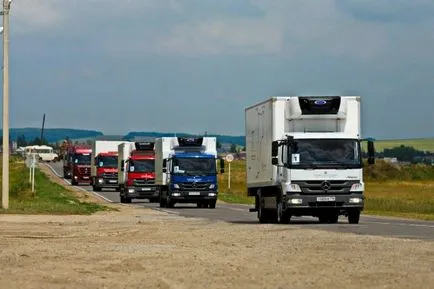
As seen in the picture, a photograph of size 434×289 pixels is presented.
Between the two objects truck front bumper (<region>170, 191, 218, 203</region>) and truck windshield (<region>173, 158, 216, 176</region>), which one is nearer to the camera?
truck windshield (<region>173, 158, 216, 176</region>)

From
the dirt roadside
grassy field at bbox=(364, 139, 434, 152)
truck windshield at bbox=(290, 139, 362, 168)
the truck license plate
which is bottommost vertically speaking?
the dirt roadside

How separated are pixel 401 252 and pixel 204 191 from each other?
1249 inches

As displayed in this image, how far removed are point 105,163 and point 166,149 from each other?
25.6 meters

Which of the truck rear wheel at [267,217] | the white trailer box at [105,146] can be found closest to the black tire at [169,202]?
the truck rear wheel at [267,217]

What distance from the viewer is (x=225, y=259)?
19062mm

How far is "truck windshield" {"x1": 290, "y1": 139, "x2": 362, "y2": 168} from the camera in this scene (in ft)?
107

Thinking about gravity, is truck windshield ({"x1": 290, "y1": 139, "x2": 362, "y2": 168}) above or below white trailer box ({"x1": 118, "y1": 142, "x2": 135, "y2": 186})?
below

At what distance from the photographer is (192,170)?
169 ft

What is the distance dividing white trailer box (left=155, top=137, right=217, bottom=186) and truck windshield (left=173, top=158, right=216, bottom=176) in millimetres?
526

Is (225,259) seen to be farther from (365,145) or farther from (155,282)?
(365,145)

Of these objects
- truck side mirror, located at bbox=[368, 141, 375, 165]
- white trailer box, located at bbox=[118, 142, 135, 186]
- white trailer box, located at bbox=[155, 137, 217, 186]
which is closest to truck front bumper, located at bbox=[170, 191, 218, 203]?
white trailer box, located at bbox=[155, 137, 217, 186]

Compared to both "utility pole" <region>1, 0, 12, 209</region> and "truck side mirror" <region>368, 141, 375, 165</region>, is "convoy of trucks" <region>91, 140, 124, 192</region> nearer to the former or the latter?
"utility pole" <region>1, 0, 12, 209</region>

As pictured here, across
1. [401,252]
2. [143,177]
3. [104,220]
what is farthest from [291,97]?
[143,177]

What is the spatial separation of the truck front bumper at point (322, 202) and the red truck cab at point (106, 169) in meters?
46.2
